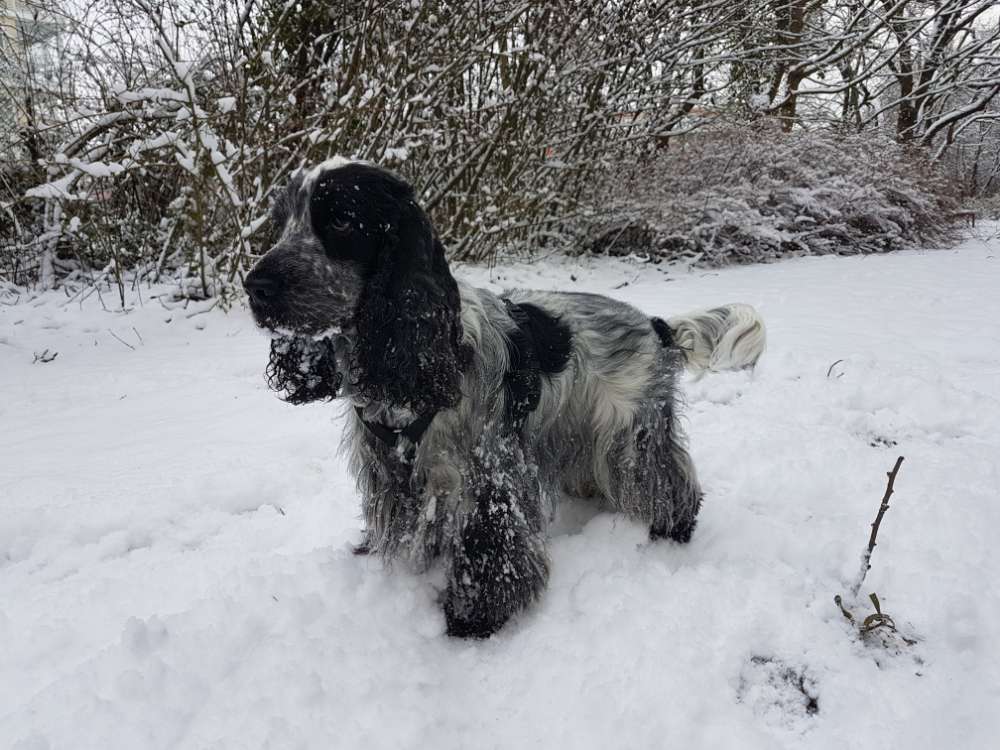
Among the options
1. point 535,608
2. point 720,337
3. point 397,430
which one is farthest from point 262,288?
point 720,337

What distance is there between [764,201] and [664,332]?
8.51 metres

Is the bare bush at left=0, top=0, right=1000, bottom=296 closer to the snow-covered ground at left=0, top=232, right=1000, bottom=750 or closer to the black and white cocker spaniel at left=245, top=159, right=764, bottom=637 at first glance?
the snow-covered ground at left=0, top=232, right=1000, bottom=750

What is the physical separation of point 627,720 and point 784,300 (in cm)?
632

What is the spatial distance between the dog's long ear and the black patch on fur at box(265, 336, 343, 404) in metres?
0.20

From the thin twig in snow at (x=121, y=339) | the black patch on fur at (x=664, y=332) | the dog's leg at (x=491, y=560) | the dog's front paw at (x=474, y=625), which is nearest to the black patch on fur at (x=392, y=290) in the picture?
the dog's leg at (x=491, y=560)

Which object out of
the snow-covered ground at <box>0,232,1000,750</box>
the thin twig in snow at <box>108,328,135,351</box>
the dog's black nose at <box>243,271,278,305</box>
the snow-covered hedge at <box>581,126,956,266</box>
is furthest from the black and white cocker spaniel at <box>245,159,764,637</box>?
the snow-covered hedge at <box>581,126,956,266</box>

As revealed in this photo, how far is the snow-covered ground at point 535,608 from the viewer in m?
1.68

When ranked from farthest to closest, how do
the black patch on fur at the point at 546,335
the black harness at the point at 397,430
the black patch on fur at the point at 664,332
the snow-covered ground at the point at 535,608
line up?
1. the black patch on fur at the point at 664,332
2. the black patch on fur at the point at 546,335
3. the black harness at the point at 397,430
4. the snow-covered ground at the point at 535,608

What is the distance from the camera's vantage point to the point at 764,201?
33.2ft

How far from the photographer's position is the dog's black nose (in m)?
1.91

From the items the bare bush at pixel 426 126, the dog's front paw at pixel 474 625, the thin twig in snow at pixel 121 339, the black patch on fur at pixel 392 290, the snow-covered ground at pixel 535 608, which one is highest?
the bare bush at pixel 426 126

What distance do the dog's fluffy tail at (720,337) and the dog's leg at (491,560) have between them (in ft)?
3.77

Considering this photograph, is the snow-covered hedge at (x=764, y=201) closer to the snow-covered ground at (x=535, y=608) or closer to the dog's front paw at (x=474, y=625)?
the snow-covered ground at (x=535, y=608)

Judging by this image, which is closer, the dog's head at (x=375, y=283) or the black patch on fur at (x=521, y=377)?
the dog's head at (x=375, y=283)
